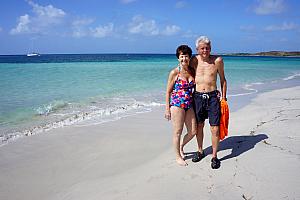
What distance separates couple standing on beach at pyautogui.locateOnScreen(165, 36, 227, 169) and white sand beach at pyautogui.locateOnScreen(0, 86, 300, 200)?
586 mm

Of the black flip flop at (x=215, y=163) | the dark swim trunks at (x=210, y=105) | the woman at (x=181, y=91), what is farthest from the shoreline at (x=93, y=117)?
the black flip flop at (x=215, y=163)

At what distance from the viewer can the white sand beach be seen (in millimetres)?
3438

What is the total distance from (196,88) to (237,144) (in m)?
1.50

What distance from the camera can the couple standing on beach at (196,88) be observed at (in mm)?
3986

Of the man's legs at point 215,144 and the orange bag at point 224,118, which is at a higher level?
the orange bag at point 224,118

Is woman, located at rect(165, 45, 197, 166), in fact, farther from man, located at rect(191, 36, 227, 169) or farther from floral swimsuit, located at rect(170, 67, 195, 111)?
man, located at rect(191, 36, 227, 169)

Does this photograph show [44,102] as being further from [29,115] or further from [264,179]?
[264,179]

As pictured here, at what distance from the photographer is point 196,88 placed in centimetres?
414

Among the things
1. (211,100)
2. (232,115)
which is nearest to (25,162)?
(211,100)

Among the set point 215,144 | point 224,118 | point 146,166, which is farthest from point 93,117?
point 224,118

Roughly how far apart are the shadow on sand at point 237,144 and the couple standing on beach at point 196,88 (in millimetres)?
550

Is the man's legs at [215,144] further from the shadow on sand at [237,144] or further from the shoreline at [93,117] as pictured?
the shoreline at [93,117]

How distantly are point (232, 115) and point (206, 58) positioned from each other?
4.15m

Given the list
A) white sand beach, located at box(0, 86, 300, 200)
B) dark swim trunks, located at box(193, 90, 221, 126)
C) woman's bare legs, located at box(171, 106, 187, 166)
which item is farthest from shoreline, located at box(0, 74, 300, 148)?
dark swim trunks, located at box(193, 90, 221, 126)
